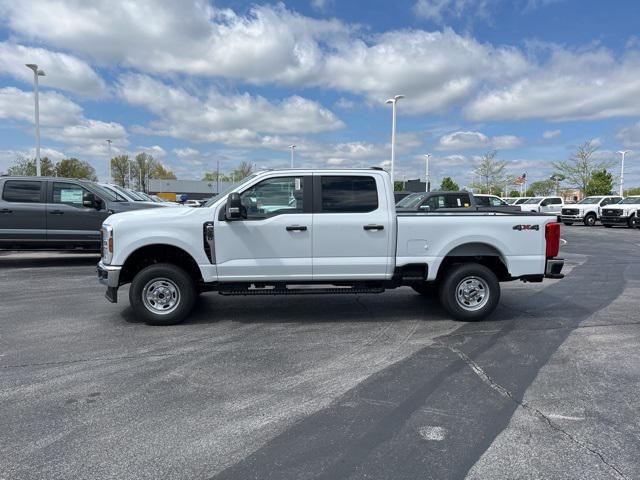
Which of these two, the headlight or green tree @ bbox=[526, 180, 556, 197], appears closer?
the headlight

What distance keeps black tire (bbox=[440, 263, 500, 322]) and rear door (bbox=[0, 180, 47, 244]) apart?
9.11 m

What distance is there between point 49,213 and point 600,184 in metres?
48.5

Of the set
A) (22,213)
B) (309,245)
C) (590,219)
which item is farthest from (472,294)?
(590,219)

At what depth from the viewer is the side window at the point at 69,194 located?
A: 36.1 ft

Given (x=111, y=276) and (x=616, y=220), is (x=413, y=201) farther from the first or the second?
(x=616, y=220)

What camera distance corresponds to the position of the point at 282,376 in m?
4.50

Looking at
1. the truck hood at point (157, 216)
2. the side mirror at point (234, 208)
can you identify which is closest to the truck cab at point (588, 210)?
the side mirror at point (234, 208)

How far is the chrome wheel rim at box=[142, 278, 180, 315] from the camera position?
6.10 meters

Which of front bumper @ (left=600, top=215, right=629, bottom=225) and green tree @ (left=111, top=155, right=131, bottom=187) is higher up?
green tree @ (left=111, top=155, right=131, bottom=187)

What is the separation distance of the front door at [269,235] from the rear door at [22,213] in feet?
22.9

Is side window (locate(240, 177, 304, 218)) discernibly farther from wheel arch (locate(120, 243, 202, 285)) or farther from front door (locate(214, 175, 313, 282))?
wheel arch (locate(120, 243, 202, 285))

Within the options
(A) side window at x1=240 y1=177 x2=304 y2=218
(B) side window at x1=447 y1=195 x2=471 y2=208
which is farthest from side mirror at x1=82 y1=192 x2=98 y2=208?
(B) side window at x1=447 y1=195 x2=471 y2=208

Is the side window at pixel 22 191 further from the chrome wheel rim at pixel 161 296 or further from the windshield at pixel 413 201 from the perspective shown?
the windshield at pixel 413 201

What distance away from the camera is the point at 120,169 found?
279 ft
